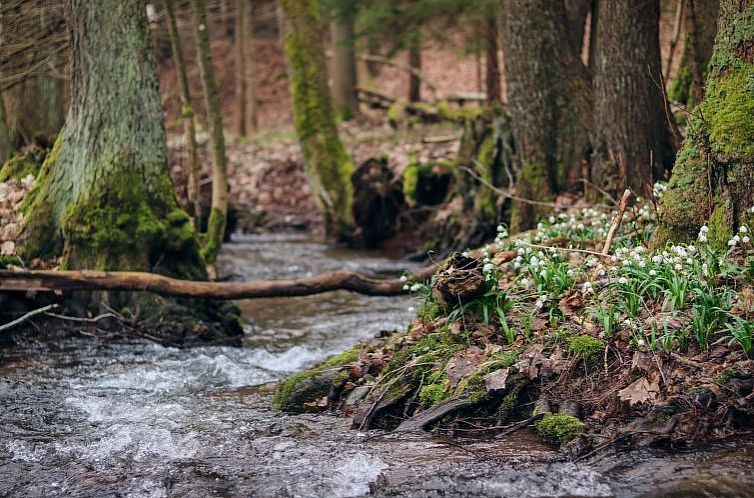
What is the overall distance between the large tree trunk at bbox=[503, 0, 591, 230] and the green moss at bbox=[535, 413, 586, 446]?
598 cm

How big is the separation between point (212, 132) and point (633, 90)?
6702 mm

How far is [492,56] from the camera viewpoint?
19.4 m

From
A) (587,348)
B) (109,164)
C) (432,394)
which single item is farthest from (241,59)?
(587,348)

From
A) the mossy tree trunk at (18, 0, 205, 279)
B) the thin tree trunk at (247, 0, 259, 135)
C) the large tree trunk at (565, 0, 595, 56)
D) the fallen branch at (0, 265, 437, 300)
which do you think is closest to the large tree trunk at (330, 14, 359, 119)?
the thin tree trunk at (247, 0, 259, 135)

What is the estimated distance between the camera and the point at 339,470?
16.3ft

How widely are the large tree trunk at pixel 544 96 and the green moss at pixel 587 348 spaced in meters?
5.44

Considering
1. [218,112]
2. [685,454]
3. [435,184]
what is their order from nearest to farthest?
[685,454], [218,112], [435,184]

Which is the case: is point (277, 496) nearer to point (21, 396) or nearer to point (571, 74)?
point (21, 396)

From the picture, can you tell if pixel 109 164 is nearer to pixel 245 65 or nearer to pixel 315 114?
pixel 315 114

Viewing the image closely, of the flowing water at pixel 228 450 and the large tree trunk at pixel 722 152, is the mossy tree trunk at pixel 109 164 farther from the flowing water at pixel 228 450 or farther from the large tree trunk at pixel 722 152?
the large tree trunk at pixel 722 152

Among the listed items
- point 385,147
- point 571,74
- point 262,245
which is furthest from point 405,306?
point 385,147

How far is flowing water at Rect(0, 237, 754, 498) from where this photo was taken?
4.57 meters

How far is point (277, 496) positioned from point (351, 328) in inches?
204

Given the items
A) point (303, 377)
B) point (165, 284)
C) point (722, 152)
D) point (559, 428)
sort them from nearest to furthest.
Answer: point (559, 428) < point (722, 152) < point (303, 377) < point (165, 284)
